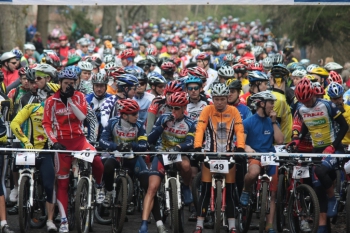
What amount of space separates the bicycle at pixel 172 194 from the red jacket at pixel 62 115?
1.27 metres

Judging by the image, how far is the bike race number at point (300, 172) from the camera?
11.6 metres

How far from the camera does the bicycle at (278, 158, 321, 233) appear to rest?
1148 cm

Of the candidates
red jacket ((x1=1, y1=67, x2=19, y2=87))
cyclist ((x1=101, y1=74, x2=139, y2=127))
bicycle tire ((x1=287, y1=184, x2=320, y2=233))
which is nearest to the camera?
bicycle tire ((x1=287, y1=184, x2=320, y2=233))

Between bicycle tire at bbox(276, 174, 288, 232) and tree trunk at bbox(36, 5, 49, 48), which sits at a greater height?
tree trunk at bbox(36, 5, 49, 48)

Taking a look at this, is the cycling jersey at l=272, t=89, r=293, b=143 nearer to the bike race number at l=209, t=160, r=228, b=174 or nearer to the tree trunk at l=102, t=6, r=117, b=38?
the bike race number at l=209, t=160, r=228, b=174

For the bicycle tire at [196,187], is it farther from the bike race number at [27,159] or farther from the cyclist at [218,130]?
the bike race number at [27,159]

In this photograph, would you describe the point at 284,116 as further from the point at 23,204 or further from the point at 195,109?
the point at 23,204

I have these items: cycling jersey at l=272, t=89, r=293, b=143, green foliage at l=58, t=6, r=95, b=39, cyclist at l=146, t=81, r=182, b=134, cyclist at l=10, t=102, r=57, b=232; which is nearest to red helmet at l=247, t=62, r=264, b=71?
cycling jersey at l=272, t=89, r=293, b=143

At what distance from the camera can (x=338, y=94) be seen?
12.5m

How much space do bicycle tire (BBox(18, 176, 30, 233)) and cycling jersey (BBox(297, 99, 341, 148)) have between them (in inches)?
148

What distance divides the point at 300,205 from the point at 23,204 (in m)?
3.54

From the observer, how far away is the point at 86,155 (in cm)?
1165

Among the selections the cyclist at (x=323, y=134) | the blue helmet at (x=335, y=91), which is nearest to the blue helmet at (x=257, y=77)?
the blue helmet at (x=335, y=91)

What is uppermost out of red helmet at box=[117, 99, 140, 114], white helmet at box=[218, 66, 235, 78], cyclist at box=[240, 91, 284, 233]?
white helmet at box=[218, 66, 235, 78]
